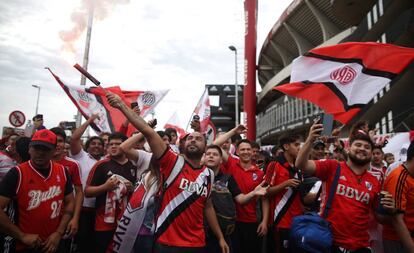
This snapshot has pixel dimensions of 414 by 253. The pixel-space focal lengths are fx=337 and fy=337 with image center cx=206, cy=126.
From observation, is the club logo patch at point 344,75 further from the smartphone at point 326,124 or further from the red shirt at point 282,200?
the smartphone at point 326,124

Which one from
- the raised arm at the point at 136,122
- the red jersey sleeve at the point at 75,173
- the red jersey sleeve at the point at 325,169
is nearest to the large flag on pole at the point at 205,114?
the red jersey sleeve at the point at 75,173

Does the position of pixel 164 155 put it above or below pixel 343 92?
below

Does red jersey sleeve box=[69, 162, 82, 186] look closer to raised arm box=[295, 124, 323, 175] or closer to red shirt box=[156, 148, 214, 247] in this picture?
red shirt box=[156, 148, 214, 247]

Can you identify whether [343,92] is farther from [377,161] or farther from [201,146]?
[201,146]

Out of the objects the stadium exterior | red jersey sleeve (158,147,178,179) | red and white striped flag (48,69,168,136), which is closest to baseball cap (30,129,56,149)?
red jersey sleeve (158,147,178,179)

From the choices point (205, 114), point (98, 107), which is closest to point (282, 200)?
point (98, 107)

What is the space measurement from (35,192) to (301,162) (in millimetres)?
2575

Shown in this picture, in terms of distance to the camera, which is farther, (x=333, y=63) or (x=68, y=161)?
(x=333, y=63)

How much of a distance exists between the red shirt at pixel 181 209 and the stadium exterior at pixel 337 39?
9.70 ft

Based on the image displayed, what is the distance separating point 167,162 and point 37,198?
1.24 meters

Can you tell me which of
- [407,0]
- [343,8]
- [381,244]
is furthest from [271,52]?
[381,244]

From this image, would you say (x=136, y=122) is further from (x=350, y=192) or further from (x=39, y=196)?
(x=350, y=192)

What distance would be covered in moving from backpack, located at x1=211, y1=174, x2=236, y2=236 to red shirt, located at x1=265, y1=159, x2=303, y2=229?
0.70 metres

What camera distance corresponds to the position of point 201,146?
3.48 metres
